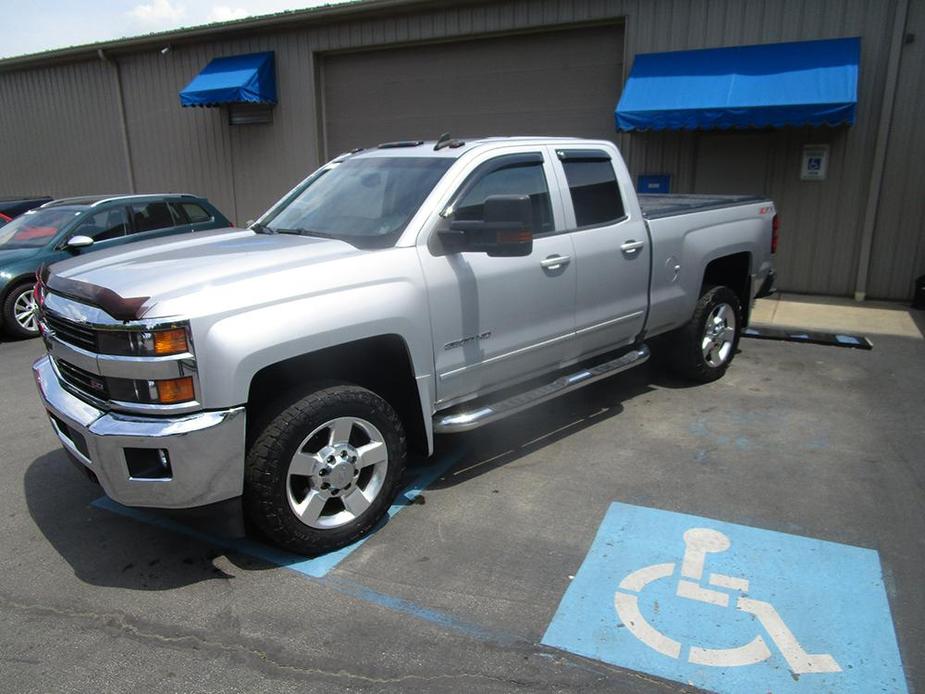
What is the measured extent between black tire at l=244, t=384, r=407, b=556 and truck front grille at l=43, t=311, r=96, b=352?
89cm

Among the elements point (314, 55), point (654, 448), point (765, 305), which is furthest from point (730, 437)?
point (314, 55)

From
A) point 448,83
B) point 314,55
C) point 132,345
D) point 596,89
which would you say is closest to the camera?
point 132,345

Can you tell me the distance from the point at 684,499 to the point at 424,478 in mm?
1602

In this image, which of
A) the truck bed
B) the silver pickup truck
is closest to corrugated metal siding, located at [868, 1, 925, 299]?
the truck bed

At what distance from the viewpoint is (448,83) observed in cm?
1253

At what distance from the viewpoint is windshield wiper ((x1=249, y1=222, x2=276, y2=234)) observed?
4559mm

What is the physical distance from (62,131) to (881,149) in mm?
17755

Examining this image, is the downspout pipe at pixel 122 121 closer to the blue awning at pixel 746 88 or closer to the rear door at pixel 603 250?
the blue awning at pixel 746 88

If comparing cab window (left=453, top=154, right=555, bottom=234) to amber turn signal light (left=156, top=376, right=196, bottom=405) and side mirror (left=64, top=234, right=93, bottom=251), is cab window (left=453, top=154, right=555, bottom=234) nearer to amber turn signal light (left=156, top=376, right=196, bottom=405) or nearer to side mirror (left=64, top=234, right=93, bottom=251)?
amber turn signal light (left=156, top=376, right=196, bottom=405)

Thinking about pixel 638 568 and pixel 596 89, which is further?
pixel 596 89

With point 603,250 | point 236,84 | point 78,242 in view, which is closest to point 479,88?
point 236,84

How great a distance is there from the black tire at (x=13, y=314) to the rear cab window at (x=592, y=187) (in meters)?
7.33

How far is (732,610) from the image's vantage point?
10.2ft

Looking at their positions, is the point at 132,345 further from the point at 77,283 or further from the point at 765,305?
the point at 765,305
